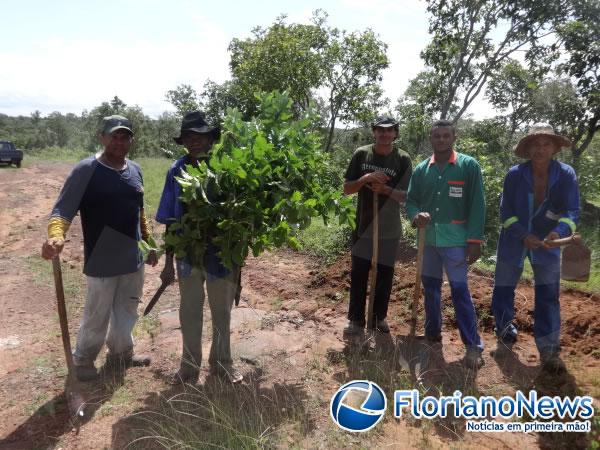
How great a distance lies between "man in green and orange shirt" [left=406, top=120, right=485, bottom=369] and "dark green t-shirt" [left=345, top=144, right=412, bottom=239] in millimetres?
175

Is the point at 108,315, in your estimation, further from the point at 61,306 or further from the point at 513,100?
the point at 513,100

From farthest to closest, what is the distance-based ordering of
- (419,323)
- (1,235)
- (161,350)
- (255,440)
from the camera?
(1,235), (419,323), (161,350), (255,440)

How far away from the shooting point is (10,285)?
560 centimetres

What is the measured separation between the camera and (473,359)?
356cm

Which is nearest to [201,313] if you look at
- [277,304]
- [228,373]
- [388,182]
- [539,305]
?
[228,373]

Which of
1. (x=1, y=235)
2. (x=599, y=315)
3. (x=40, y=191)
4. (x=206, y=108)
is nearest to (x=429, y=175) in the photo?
(x=599, y=315)

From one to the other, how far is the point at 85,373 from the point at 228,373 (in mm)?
1109

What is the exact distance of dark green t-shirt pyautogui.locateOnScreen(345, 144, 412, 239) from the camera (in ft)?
12.5

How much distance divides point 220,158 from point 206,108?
24.1 meters

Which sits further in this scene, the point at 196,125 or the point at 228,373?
the point at 228,373

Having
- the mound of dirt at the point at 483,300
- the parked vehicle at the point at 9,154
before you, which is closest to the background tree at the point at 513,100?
the mound of dirt at the point at 483,300

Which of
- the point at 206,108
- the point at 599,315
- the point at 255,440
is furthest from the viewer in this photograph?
the point at 206,108

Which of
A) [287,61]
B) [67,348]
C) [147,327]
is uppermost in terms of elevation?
[287,61]

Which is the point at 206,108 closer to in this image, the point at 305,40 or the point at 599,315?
the point at 305,40
